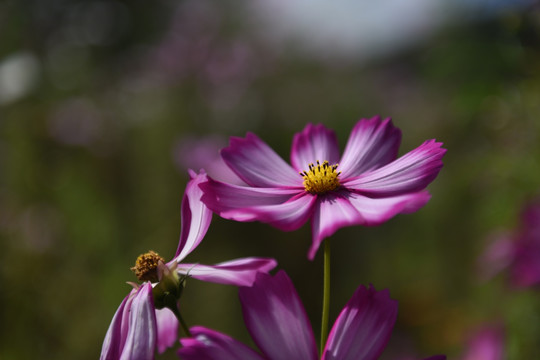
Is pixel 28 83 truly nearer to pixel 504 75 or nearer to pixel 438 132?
pixel 504 75

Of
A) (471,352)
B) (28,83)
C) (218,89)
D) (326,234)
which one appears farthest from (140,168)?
(326,234)

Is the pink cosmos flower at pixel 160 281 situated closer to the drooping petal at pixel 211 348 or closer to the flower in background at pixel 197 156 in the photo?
the drooping petal at pixel 211 348

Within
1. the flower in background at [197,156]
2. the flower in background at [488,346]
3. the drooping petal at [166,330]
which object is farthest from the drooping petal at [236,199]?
the flower in background at [197,156]

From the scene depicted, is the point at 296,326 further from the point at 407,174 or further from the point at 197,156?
the point at 197,156

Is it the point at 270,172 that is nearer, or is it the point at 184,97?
the point at 270,172

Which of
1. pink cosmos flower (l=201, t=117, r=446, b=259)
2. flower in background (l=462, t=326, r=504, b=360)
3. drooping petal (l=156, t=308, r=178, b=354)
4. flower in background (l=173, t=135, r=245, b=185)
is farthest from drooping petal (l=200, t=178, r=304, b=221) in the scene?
flower in background (l=173, t=135, r=245, b=185)

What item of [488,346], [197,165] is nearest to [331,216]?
[488,346]
